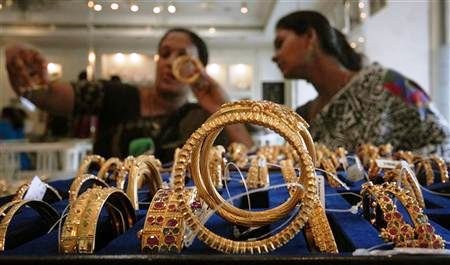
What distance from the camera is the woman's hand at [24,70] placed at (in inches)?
51.6

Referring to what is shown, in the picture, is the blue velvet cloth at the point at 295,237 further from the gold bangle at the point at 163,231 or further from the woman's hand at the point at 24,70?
the woman's hand at the point at 24,70

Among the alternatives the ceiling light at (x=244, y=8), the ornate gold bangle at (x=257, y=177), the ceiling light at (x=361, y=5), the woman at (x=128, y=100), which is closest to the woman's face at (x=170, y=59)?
the woman at (x=128, y=100)

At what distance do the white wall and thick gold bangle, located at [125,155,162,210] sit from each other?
5.18 feet

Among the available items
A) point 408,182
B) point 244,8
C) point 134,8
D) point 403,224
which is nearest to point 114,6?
point 134,8

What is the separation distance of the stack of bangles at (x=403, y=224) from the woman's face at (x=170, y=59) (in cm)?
112

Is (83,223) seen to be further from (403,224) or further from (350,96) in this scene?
(350,96)

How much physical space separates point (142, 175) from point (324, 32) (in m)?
0.91

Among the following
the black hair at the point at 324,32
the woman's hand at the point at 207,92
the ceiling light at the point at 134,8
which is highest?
the ceiling light at the point at 134,8

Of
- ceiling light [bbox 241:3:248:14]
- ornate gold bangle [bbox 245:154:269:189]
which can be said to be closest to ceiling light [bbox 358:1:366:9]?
ceiling light [bbox 241:3:248:14]

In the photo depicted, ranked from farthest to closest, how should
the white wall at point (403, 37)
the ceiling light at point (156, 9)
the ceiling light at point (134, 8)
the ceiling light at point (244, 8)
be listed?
the white wall at point (403, 37), the ceiling light at point (244, 8), the ceiling light at point (156, 9), the ceiling light at point (134, 8)

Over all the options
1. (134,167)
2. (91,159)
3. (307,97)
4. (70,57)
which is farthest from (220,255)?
(70,57)

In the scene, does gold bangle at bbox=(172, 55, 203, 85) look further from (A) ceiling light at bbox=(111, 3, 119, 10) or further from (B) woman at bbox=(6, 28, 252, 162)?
(A) ceiling light at bbox=(111, 3, 119, 10)

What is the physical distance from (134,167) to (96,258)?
268 millimetres

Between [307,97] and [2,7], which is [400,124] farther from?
[2,7]
